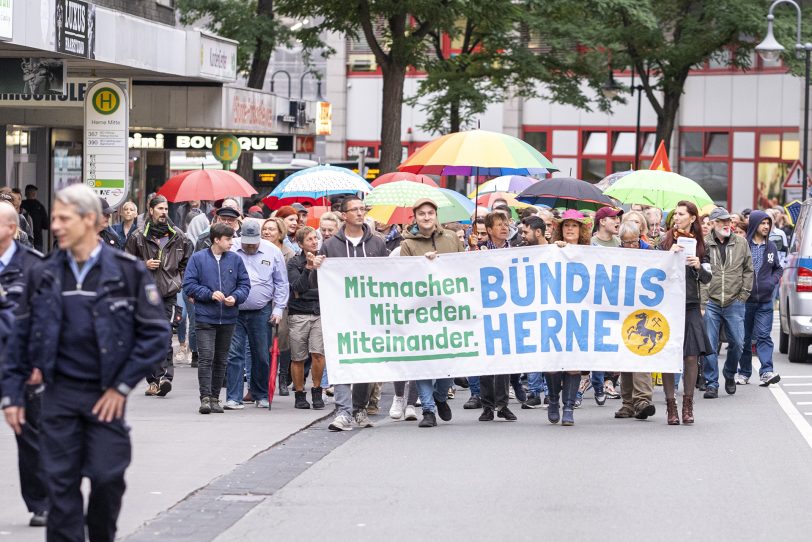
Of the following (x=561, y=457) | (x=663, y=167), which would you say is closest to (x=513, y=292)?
(x=561, y=457)

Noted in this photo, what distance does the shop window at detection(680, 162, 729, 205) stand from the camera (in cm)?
5266

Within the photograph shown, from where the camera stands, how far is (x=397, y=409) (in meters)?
13.7

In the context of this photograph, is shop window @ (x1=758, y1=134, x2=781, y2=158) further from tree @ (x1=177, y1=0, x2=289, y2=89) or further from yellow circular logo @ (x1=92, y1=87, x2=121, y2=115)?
yellow circular logo @ (x1=92, y1=87, x2=121, y2=115)

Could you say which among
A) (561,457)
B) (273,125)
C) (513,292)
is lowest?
A: (561,457)

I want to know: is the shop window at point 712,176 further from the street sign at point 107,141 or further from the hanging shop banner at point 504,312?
the hanging shop banner at point 504,312

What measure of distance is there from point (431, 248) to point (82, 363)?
6.97 metres

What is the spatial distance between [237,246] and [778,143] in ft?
131

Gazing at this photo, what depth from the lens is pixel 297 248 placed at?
16.0 m

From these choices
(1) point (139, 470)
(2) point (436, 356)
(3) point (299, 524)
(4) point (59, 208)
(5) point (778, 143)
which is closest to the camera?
(4) point (59, 208)

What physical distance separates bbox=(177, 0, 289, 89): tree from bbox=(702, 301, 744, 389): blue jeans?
18851mm

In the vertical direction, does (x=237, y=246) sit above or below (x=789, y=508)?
above

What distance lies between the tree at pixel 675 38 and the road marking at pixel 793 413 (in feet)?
79.1

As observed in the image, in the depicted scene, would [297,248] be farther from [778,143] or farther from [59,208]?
[778,143]

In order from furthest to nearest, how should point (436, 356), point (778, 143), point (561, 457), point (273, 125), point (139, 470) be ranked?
1. point (778, 143)
2. point (273, 125)
3. point (436, 356)
4. point (561, 457)
5. point (139, 470)
